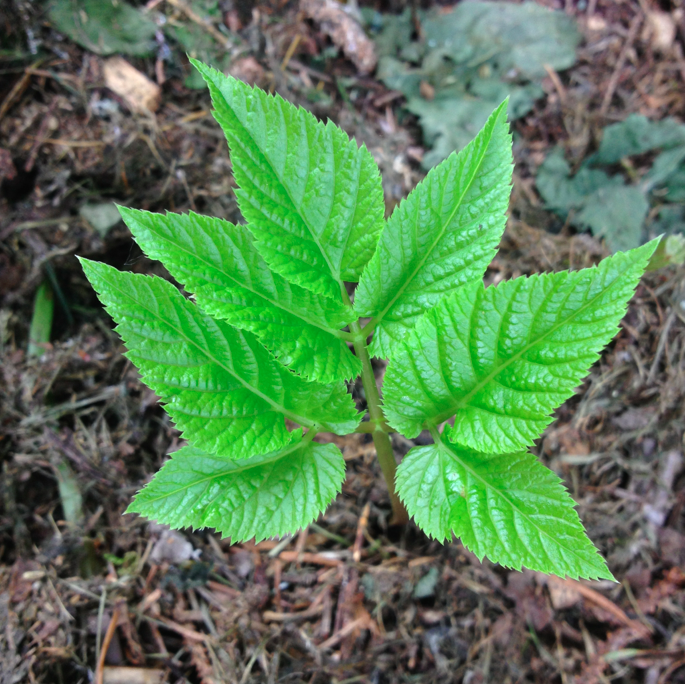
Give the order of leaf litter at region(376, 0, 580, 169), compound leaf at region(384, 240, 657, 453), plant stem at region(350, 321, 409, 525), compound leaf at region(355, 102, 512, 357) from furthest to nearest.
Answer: leaf litter at region(376, 0, 580, 169) < plant stem at region(350, 321, 409, 525) < compound leaf at region(355, 102, 512, 357) < compound leaf at region(384, 240, 657, 453)

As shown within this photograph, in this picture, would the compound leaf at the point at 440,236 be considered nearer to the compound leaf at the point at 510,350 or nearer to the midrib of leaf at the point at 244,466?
the compound leaf at the point at 510,350

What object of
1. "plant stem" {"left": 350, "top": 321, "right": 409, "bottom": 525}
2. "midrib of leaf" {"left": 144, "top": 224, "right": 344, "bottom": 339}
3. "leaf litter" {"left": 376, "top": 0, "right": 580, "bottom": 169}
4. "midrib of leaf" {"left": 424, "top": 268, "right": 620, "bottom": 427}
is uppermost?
"leaf litter" {"left": 376, "top": 0, "right": 580, "bottom": 169}

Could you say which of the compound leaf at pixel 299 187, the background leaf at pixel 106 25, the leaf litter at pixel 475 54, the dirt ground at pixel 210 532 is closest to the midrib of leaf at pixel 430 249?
the compound leaf at pixel 299 187

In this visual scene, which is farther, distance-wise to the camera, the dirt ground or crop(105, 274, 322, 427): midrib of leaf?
the dirt ground

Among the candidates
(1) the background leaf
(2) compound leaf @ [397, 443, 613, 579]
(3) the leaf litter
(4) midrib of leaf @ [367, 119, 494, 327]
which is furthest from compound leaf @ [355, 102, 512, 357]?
(1) the background leaf

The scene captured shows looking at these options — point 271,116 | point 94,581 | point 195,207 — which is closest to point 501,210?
point 271,116

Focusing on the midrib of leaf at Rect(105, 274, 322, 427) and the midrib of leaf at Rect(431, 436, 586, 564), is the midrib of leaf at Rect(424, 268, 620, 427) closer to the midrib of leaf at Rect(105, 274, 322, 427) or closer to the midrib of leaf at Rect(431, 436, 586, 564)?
the midrib of leaf at Rect(431, 436, 586, 564)

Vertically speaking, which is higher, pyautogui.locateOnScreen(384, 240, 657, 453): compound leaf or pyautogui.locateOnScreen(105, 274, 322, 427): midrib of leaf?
pyautogui.locateOnScreen(384, 240, 657, 453): compound leaf
